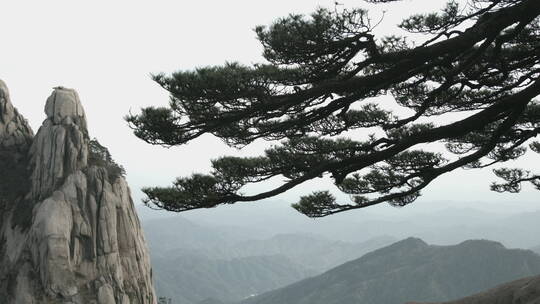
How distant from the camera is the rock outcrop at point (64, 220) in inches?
1757

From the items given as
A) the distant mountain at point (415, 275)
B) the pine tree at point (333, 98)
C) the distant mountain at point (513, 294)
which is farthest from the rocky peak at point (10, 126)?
the distant mountain at point (415, 275)

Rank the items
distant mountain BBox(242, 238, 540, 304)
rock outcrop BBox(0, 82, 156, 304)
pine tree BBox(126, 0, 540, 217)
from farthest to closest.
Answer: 1. distant mountain BBox(242, 238, 540, 304)
2. rock outcrop BBox(0, 82, 156, 304)
3. pine tree BBox(126, 0, 540, 217)

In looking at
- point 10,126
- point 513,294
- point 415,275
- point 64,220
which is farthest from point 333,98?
point 415,275

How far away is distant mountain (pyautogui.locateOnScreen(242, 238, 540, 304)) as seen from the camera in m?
146

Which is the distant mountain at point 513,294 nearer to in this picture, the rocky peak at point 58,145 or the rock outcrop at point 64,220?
the rock outcrop at point 64,220

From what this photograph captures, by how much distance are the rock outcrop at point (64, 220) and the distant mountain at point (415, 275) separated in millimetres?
120613

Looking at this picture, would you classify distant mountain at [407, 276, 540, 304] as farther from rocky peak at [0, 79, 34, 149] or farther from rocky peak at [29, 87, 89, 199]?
rocky peak at [0, 79, 34, 149]

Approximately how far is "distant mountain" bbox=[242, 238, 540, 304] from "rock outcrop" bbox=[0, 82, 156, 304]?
12061cm

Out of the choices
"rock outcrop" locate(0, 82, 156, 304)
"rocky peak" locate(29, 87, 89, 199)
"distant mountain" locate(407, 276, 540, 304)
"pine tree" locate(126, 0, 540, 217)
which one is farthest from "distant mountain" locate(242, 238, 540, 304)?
"pine tree" locate(126, 0, 540, 217)

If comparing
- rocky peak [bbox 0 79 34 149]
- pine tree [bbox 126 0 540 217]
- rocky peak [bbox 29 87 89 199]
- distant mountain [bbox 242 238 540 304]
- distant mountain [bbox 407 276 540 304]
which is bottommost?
distant mountain [bbox 242 238 540 304]

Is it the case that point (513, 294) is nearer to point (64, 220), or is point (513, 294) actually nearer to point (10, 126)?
point (64, 220)

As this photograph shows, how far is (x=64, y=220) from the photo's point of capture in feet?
153

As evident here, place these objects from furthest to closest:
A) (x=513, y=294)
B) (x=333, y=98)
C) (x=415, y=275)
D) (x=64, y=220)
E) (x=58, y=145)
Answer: (x=415, y=275)
(x=58, y=145)
(x=64, y=220)
(x=513, y=294)
(x=333, y=98)

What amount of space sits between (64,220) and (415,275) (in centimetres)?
14558
